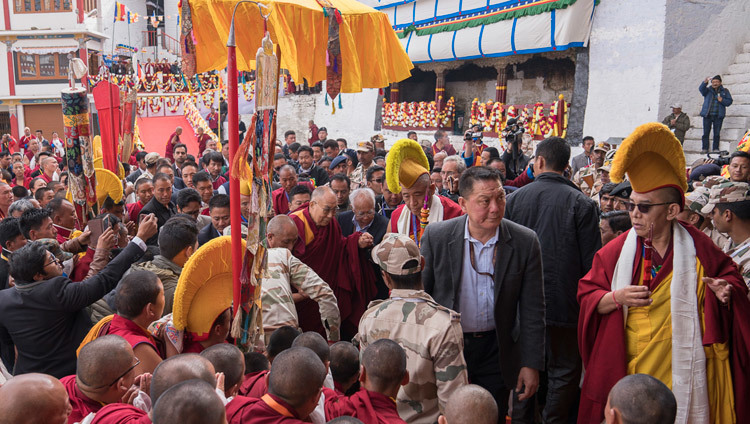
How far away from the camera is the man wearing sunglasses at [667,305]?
107 inches

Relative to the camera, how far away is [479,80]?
18.6 meters

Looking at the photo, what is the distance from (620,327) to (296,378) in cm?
174

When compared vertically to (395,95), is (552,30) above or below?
above

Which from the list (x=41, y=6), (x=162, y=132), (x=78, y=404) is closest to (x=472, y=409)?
(x=78, y=404)

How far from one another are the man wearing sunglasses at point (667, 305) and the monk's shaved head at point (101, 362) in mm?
2264

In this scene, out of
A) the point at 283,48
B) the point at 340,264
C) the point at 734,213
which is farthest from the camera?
the point at 340,264

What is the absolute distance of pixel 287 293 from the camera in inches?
135

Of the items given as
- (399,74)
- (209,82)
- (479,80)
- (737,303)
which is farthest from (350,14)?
(209,82)

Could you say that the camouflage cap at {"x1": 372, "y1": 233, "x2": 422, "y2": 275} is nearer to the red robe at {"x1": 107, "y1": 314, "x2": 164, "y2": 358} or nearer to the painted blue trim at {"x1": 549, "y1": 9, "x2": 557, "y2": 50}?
the red robe at {"x1": 107, "y1": 314, "x2": 164, "y2": 358}

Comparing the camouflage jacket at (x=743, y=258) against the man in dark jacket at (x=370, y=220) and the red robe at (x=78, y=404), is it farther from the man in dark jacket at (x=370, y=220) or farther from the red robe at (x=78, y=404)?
the red robe at (x=78, y=404)

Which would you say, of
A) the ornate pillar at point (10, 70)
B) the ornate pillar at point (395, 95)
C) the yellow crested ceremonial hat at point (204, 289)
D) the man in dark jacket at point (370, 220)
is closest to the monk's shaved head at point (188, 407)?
the yellow crested ceremonial hat at point (204, 289)

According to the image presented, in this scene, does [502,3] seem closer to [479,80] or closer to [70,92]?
[479,80]

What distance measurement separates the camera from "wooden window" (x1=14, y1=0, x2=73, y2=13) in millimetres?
25281

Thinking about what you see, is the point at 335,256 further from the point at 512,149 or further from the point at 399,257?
the point at 512,149
